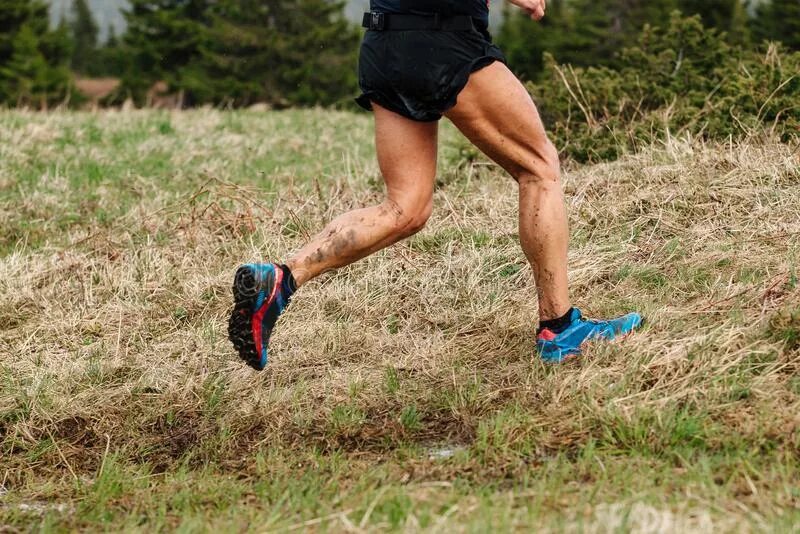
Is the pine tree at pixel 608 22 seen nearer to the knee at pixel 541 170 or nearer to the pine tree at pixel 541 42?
the pine tree at pixel 541 42

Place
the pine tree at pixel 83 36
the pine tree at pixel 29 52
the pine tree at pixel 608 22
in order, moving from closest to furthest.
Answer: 1. the pine tree at pixel 608 22
2. the pine tree at pixel 29 52
3. the pine tree at pixel 83 36

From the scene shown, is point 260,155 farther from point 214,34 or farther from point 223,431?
point 214,34

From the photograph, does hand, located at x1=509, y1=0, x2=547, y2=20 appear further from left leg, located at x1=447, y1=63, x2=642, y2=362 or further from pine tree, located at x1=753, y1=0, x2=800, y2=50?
pine tree, located at x1=753, y1=0, x2=800, y2=50

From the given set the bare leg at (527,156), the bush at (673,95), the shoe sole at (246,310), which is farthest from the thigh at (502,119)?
the bush at (673,95)

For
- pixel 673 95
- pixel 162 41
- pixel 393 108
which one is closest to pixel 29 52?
pixel 162 41

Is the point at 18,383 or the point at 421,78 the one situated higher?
the point at 421,78

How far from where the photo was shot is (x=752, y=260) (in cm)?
472

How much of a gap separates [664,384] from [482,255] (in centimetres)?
193

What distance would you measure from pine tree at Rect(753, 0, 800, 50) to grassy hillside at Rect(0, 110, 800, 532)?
29.0 m

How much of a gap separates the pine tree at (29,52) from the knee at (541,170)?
1298 inches

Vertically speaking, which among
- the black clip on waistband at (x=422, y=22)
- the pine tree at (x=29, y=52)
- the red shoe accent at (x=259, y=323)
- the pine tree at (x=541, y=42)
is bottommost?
the pine tree at (x=29, y=52)

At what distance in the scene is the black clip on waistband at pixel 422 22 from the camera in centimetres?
350

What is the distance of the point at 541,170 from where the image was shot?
149 inches

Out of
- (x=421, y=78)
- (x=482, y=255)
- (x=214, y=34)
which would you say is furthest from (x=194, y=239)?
(x=214, y=34)
